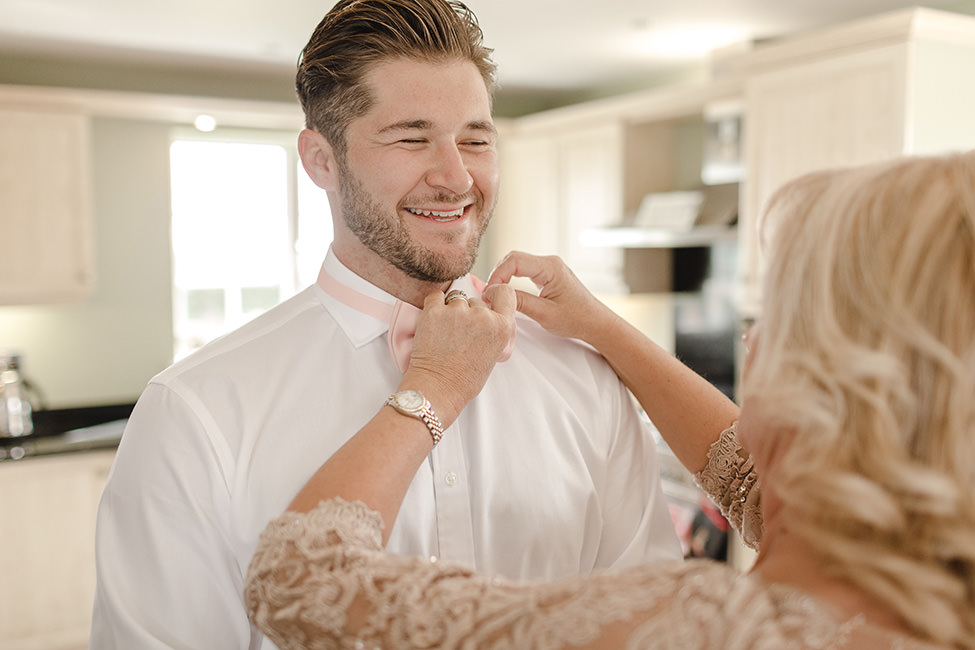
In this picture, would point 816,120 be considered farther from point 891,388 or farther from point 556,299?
point 891,388

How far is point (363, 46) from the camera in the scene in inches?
48.0

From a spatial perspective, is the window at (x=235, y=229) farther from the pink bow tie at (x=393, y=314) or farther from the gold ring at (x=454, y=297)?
the gold ring at (x=454, y=297)

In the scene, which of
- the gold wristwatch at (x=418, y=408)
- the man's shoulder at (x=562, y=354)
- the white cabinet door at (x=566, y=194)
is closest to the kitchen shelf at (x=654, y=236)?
the white cabinet door at (x=566, y=194)

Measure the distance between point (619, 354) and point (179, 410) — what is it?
0.69 meters

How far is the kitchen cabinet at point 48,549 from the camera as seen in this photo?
12.0 feet

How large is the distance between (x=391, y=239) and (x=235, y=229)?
4.21 meters

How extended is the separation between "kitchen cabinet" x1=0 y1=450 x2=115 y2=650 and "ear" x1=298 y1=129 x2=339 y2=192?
304cm

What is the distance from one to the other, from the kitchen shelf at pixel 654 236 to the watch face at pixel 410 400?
286cm

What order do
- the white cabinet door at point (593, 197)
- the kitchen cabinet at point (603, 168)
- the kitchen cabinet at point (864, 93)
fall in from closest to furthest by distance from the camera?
the kitchen cabinet at point (864, 93) → the kitchen cabinet at point (603, 168) → the white cabinet door at point (593, 197)

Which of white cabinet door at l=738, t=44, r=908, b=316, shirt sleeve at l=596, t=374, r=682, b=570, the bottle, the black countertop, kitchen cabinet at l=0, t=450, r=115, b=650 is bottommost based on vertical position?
kitchen cabinet at l=0, t=450, r=115, b=650

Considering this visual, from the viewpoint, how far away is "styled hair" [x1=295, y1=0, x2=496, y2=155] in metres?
1.22

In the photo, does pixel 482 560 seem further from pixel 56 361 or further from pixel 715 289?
pixel 56 361

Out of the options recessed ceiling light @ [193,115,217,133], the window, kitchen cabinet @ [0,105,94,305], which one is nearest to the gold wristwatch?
kitchen cabinet @ [0,105,94,305]

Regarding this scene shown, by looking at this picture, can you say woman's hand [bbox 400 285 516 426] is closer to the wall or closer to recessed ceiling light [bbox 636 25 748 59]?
recessed ceiling light [bbox 636 25 748 59]
